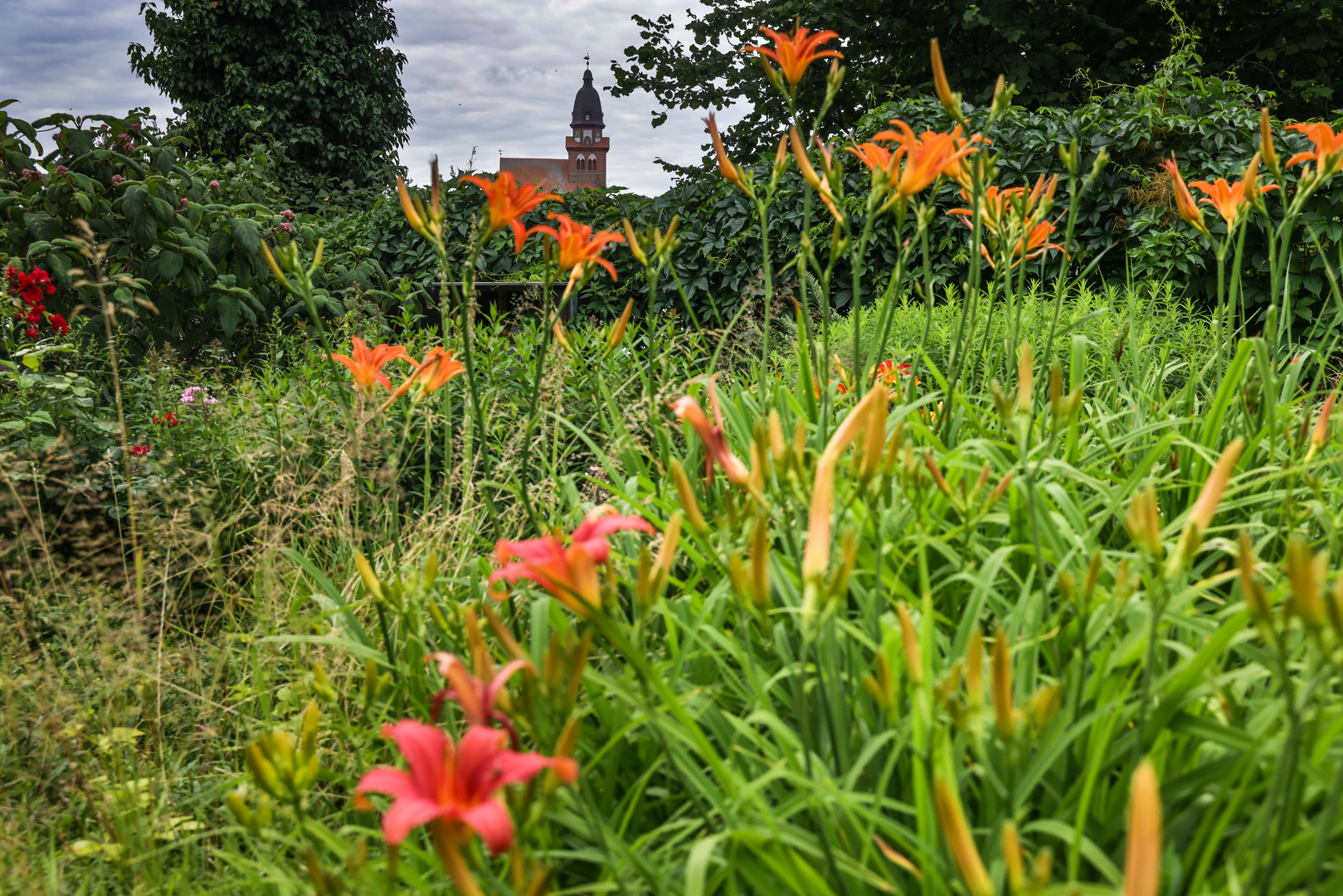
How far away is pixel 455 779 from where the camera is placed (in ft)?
2.41

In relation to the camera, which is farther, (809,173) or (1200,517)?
(809,173)

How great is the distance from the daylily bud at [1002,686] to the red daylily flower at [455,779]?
0.37 meters

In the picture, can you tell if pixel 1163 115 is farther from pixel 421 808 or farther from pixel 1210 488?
pixel 421 808

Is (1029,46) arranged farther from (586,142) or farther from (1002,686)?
(586,142)

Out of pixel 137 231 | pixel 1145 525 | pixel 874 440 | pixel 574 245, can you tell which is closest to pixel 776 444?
pixel 874 440

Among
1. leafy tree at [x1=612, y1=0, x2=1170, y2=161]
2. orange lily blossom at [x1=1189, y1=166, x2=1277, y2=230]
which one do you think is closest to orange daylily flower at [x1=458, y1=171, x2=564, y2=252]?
orange lily blossom at [x1=1189, y1=166, x2=1277, y2=230]

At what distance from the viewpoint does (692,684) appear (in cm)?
129

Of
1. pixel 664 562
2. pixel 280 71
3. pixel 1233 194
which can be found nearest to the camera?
pixel 664 562

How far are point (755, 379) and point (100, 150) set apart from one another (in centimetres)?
421

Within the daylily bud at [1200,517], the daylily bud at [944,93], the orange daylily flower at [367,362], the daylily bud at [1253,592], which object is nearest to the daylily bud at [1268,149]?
the daylily bud at [944,93]

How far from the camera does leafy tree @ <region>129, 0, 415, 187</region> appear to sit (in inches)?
689

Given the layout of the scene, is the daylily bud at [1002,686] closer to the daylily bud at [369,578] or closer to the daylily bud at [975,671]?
the daylily bud at [975,671]

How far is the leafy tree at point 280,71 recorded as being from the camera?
57.4ft

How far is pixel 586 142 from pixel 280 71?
4030 cm
